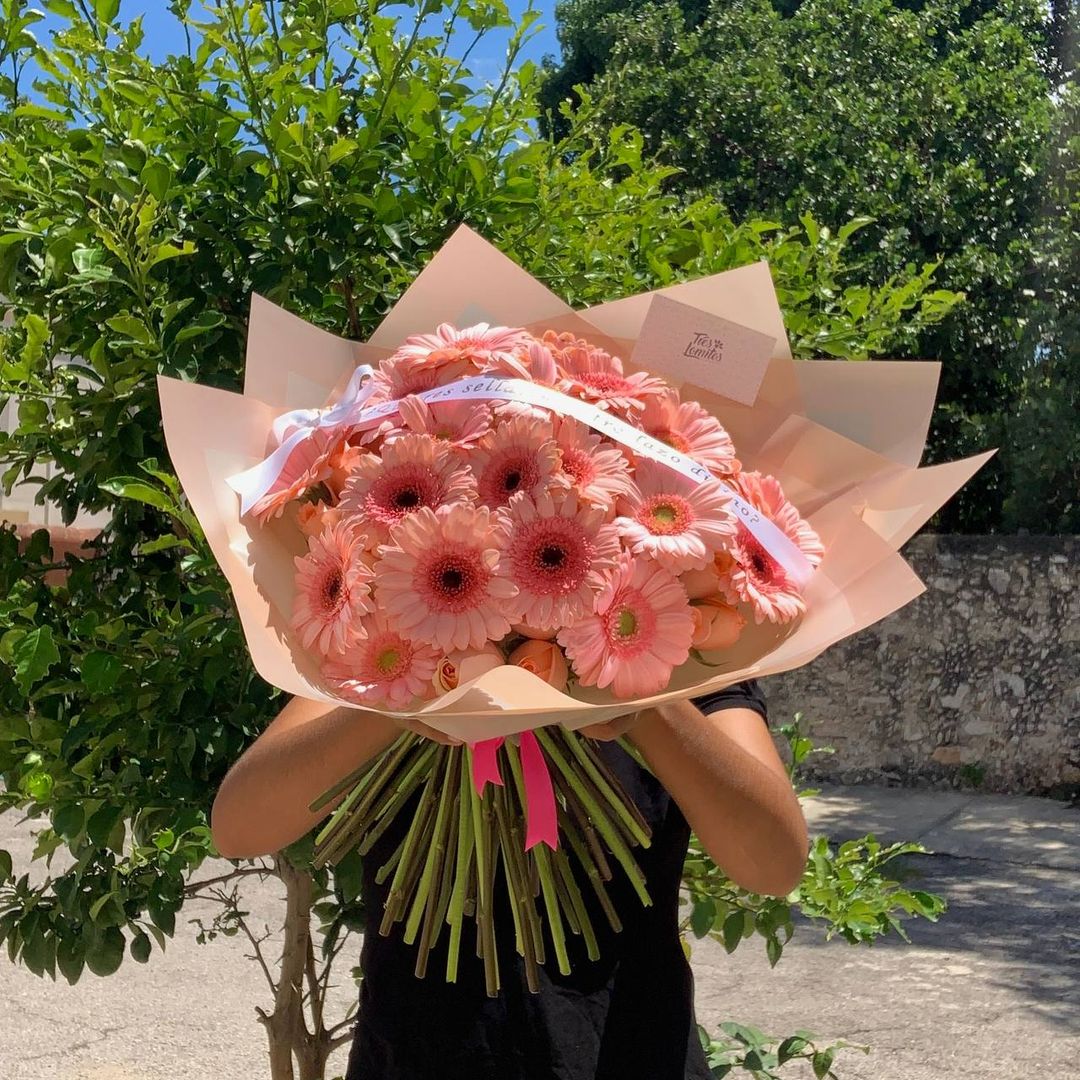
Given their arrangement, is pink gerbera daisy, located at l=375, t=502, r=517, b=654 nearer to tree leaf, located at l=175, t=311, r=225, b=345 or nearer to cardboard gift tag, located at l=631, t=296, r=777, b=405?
cardboard gift tag, located at l=631, t=296, r=777, b=405

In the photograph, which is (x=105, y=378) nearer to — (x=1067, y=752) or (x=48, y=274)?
(x=48, y=274)

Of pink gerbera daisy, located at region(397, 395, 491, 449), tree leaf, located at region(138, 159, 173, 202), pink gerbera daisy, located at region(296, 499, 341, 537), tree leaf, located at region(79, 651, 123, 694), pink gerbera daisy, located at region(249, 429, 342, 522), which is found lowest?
tree leaf, located at region(79, 651, 123, 694)

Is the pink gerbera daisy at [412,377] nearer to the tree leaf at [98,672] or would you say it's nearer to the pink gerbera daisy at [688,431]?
the pink gerbera daisy at [688,431]

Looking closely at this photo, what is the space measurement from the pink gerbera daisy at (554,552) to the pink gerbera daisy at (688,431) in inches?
6.7

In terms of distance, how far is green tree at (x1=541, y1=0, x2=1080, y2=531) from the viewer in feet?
30.7

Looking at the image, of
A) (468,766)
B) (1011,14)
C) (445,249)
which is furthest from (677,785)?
(1011,14)

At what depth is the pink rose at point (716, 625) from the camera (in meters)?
1.31

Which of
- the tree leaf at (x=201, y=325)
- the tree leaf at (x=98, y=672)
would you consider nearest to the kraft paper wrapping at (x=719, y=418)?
the tree leaf at (x=201, y=325)

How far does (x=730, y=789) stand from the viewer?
1.42m

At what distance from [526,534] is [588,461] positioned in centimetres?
10

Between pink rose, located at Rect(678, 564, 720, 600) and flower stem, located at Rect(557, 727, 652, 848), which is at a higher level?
pink rose, located at Rect(678, 564, 720, 600)

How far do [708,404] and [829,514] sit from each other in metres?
0.18

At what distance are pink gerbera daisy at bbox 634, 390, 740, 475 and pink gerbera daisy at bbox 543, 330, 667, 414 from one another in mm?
14

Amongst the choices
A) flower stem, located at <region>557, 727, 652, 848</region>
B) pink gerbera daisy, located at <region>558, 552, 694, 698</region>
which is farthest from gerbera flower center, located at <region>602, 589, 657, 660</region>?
flower stem, located at <region>557, 727, 652, 848</region>
